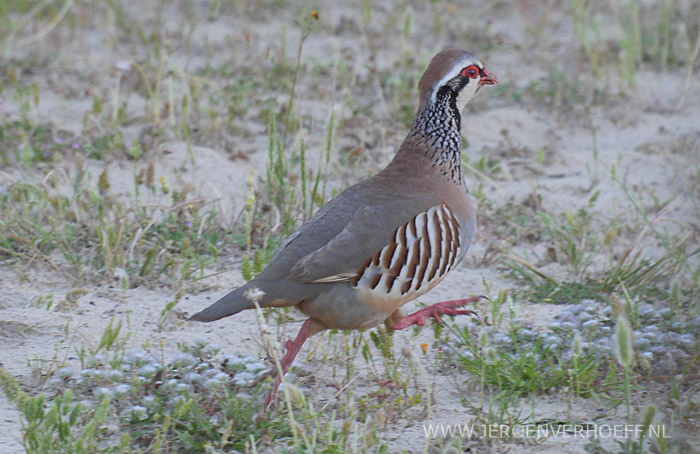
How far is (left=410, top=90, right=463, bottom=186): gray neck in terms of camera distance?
345 cm

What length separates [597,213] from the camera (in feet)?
15.0

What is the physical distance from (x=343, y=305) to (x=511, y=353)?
738 mm

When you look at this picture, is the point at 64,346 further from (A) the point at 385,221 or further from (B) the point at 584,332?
(B) the point at 584,332

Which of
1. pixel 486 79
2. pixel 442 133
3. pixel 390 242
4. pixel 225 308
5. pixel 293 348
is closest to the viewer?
pixel 225 308

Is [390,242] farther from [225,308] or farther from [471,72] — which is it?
[471,72]

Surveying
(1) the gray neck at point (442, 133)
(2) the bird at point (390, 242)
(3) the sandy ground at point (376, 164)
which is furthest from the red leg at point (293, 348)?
(1) the gray neck at point (442, 133)

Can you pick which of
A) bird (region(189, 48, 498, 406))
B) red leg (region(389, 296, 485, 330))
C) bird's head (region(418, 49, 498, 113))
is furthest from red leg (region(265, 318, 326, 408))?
bird's head (region(418, 49, 498, 113))

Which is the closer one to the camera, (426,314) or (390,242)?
(390,242)

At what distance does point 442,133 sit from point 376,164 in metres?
1.49

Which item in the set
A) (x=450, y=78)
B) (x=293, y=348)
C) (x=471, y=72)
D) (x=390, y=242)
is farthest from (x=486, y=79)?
(x=293, y=348)

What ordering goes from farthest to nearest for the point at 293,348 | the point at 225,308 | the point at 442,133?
1. the point at 442,133
2. the point at 293,348
3. the point at 225,308

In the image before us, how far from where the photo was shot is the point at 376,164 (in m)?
4.96

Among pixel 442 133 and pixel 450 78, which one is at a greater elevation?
pixel 450 78

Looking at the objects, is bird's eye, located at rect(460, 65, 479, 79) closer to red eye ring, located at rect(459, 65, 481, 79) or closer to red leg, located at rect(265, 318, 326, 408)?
red eye ring, located at rect(459, 65, 481, 79)
